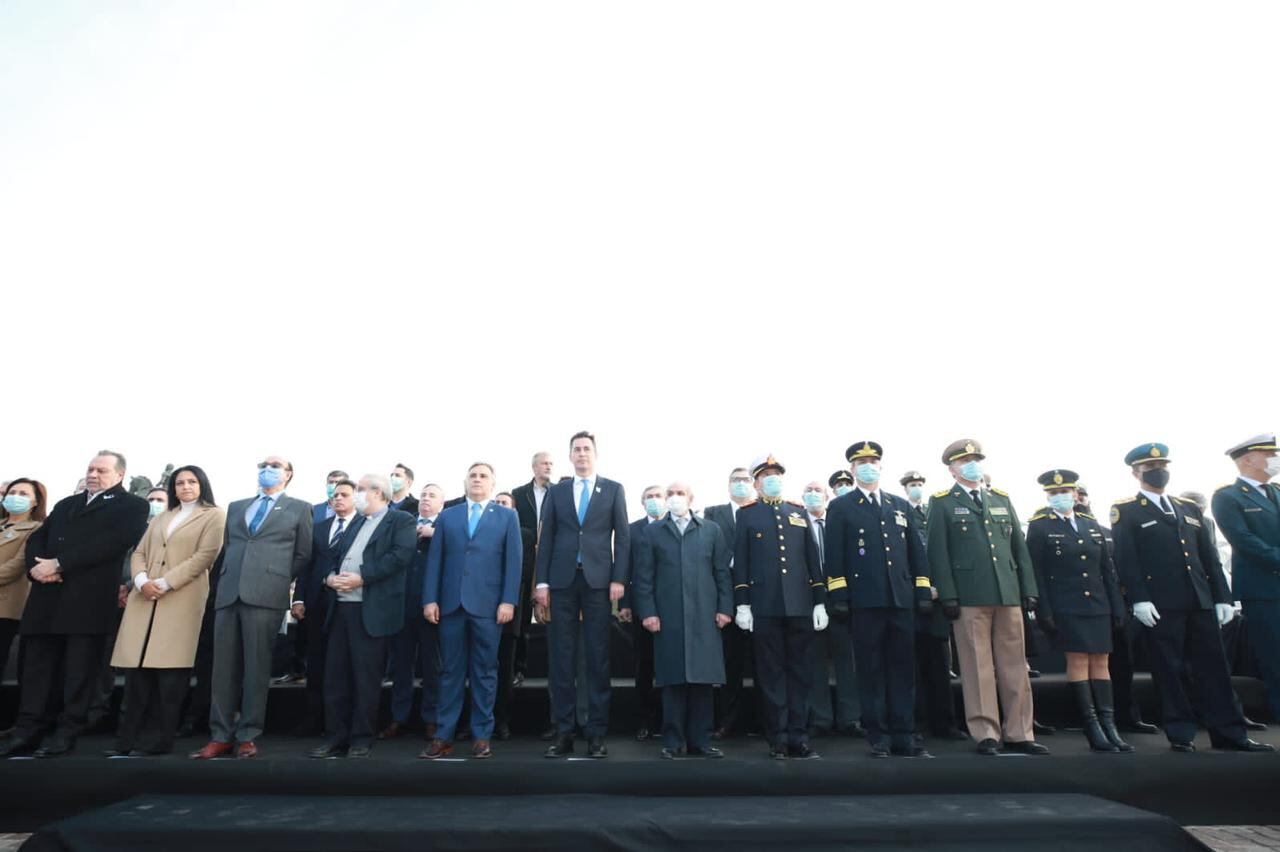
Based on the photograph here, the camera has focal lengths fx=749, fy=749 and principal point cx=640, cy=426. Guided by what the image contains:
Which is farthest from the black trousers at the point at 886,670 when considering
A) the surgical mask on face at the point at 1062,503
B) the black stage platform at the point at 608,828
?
the surgical mask on face at the point at 1062,503

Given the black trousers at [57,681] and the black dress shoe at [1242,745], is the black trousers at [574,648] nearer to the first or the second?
the black trousers at [57,681]

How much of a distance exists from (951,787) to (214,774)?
464cm

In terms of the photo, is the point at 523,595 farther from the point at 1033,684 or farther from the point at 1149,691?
the point at 1149,691

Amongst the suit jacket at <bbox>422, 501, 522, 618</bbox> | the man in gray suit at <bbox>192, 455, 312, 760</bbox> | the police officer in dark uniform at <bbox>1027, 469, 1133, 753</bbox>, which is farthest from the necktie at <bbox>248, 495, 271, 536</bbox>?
the police officer in dark uniform at <bbox>1027, 469, 1133, 753</bbox>

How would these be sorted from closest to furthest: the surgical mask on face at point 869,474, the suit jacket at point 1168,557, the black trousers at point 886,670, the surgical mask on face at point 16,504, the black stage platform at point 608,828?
the black stage platform at point 608,828 → the black trousers at point 886,670 → the suit jacket at point 1168,557 → the surgical mask on face at point 869,474 → the surgical mask on face at point 16,504

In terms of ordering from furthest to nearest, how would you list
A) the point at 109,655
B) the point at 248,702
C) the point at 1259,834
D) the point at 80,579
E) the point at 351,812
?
the point at 109,655 < the point at 80,579 < the point at 248,702 < the point at 1259,834 < the point at 351,812

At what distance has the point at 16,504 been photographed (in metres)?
5.93

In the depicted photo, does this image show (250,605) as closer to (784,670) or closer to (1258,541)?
(784,670)

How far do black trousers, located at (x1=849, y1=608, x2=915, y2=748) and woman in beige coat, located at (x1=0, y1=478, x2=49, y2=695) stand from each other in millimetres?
6214

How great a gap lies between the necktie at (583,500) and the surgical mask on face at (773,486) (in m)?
1.36

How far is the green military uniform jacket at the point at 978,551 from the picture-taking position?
5473 millimetres

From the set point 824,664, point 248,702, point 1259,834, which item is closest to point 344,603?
point 248,702

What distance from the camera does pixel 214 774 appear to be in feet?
15.4

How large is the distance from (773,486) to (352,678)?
3392 mm
